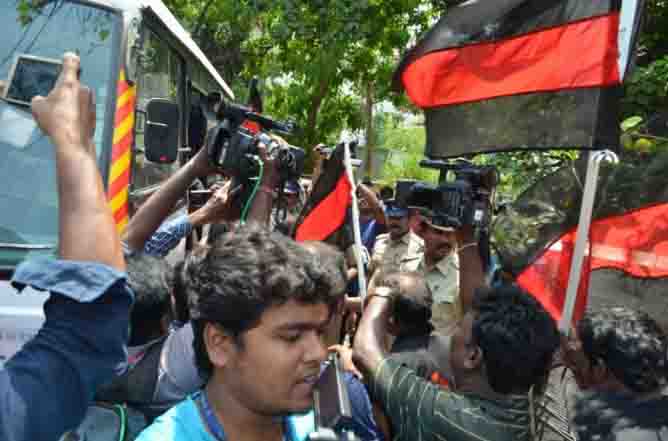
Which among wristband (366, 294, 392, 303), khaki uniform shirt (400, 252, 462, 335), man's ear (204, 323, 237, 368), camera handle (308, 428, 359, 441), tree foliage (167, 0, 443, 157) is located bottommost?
khaki uniform shirt (400, 252, 462, 335)

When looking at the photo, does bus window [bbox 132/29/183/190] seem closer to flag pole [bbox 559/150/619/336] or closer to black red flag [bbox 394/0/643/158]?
black red flag [bbox 394/0/643/158]

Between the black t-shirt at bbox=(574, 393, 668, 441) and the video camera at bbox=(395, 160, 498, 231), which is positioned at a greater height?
the video camera at bbox=(395, 160, 498, 231)

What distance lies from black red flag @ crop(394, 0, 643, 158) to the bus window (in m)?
1.38

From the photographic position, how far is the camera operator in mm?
1077

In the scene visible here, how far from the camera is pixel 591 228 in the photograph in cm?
310

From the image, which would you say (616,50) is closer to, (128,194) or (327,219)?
(327,219)

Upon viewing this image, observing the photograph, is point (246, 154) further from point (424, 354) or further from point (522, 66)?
point (522, 66)

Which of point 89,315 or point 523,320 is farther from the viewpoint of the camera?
point 523,320

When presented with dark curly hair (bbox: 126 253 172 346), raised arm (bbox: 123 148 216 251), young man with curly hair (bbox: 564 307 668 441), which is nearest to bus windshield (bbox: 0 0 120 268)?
raised arm (bbox: 123 148 216 251)

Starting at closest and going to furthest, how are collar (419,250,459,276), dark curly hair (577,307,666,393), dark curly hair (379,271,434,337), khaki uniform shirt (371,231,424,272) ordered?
dark curly hair (577,307,666,393) → dark curly hair (379,271,434,337) → collar (419,250,459,276) → khaki uniform shirt (371,231,424,272)

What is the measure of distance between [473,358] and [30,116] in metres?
2.18

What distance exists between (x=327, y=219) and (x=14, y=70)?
9.26ft

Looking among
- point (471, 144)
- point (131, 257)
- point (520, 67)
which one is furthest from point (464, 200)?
point (131, 257)

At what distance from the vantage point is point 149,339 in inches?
94.7
